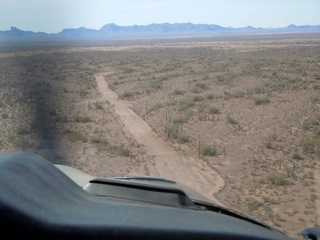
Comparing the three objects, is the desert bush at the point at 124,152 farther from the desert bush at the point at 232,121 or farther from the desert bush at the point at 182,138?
the desert bush at the point at 232,121

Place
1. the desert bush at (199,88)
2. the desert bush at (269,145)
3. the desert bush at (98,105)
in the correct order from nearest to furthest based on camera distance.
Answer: the desert bush at (269,145) → the desert bush at (98,105) → the desert bush at (199,88)

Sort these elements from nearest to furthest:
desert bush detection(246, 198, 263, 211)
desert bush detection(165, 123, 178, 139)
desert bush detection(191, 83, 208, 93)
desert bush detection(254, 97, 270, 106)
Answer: desert bush detection(246, 198, 263, 211) < desert bush detection(165, 123, 178, 139) < desert bush detection(254, 97, 270, 106) < desert bush detection(191, 83, 208, 93)

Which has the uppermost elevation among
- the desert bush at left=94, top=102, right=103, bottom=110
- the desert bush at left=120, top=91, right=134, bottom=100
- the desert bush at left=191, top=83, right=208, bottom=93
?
the desert bush at left=94, top=102, right=103, bottom=110

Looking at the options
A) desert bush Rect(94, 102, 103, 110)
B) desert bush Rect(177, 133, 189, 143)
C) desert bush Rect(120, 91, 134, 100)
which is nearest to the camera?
desert bush Rect(177, 133, 189, 143)

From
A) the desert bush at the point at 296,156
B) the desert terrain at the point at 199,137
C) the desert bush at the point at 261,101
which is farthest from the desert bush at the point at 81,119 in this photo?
the desert bush at the point at 296,156

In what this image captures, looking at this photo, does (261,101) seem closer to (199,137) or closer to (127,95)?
(199,137)

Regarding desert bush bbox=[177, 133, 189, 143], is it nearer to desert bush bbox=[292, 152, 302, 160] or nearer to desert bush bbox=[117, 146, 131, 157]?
desert bush bbox=[117, 146, 131, 157]

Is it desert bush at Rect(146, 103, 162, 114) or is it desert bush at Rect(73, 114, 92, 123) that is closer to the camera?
desert bush at Rect(73, 114, 92, 123)

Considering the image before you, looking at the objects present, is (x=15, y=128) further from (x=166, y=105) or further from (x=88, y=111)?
(x=166, y=105)

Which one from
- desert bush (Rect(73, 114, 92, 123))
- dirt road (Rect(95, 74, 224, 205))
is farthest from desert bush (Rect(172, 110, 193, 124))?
desert bush (Rect(73, 114, 92, 123))
